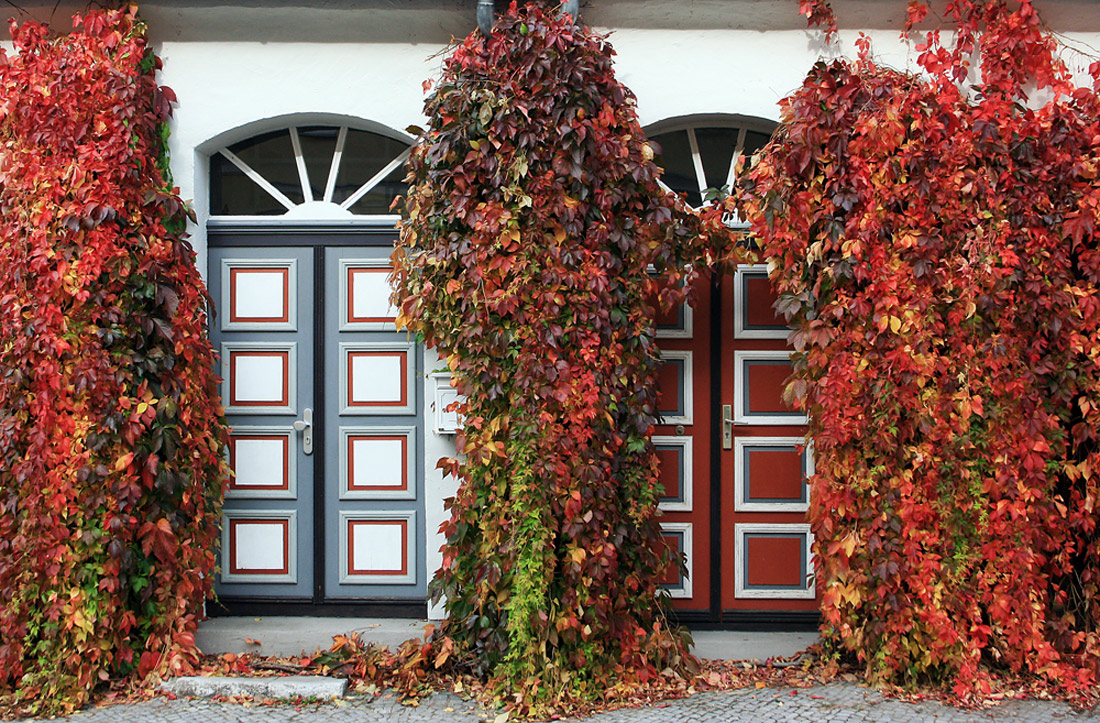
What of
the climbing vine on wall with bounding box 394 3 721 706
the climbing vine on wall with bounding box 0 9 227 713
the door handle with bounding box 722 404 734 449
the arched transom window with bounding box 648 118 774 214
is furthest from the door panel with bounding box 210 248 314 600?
the door handle with bounding box 722 404 734 449

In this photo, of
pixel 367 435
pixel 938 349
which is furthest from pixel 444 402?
pixel 938 349

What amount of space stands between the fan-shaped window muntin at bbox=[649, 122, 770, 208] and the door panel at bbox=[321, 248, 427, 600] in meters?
1.82

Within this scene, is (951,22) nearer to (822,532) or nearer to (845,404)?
(845,404)

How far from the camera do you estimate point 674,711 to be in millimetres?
3885

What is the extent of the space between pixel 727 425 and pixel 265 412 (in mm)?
2793

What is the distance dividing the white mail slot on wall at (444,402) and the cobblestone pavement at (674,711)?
1.39 meters

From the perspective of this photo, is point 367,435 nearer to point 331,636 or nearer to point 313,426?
point 313,426

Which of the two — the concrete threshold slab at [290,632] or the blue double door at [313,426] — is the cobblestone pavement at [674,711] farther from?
the blue double door at [313,426]

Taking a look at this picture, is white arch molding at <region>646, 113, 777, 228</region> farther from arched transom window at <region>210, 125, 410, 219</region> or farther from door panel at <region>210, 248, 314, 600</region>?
door panel at <region>210, 248, 314, 600</region>

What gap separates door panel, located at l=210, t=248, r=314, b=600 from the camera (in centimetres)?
487

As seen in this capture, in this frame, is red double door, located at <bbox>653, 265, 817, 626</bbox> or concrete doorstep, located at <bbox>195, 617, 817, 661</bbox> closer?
concrete doorstep, located at <bbox>195, 617, 817, 661</bbox>

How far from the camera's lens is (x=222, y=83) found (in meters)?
4.66

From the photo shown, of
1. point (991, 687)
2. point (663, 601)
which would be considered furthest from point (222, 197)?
point (991, 687)

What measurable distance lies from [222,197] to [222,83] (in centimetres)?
67
